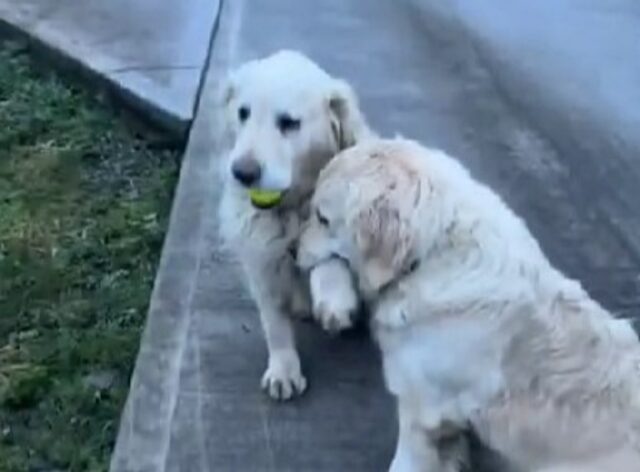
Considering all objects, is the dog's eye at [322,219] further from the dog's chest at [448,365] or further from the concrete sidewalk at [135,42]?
the concrete sidewalk at [135,42]

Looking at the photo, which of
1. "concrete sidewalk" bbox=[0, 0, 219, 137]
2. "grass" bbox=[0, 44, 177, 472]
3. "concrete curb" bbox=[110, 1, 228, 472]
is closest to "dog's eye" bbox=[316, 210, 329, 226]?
"concrete curb" bbox=[110, 1, 228, 472]

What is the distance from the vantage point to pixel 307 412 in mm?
4547

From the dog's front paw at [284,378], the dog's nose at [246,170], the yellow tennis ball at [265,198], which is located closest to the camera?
the dog's nose at [246,170]

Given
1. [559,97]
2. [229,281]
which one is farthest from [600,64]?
[229,281]

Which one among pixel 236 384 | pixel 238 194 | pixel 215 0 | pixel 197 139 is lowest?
pixel 215 0

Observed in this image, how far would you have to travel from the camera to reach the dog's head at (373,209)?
391 centimetres

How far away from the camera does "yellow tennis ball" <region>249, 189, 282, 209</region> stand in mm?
4355

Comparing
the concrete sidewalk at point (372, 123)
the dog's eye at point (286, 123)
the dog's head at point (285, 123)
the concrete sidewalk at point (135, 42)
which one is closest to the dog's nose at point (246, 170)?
the dog's head at point (285, 123)

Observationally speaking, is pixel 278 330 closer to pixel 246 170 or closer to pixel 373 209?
pixel 246 170

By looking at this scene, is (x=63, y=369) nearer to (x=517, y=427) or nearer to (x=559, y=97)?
(x=517, y=427)

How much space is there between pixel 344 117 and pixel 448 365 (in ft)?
2.74

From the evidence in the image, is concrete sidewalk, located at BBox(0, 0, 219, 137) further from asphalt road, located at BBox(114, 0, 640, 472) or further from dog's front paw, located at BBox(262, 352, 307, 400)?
dog's front paw, located at BBox(262, 352, 307, 400)

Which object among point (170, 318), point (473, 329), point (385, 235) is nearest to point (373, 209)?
point (385, 235)

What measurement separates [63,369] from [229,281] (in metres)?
0.55
